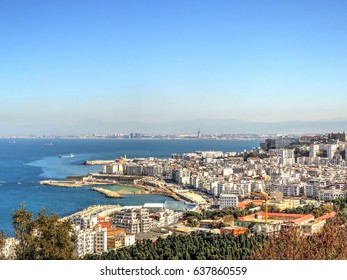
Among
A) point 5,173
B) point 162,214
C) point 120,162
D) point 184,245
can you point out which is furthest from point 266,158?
point 184,245

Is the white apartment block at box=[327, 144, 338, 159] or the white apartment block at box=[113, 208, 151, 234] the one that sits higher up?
the white apartment block at box=[327, 144, 338, 159]

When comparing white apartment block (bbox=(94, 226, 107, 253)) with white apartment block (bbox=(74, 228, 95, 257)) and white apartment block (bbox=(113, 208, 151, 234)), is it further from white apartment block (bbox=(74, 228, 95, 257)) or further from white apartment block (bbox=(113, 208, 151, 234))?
white apartment block (bbox=(113, 208, 151, 234))

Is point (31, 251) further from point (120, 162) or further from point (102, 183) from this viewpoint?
point (120, 162)

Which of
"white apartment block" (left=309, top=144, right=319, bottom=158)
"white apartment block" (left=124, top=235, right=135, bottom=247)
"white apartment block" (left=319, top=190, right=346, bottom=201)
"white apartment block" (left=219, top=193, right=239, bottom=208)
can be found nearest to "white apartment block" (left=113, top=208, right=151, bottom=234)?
"white apartment block" (left=124, top=235, right=135, bottom=247)

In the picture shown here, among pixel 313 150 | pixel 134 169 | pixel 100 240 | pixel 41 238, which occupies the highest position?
A: pixel 41 238

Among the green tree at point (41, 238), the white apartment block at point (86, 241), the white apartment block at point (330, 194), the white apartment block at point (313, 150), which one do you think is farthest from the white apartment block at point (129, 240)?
the white apartment block at point (313, 150)

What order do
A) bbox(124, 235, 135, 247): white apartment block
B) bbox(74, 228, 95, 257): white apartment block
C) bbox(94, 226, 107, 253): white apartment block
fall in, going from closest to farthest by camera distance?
bbox(74, 228, 95, 257): white apartment block → bbox(94, 226, 107, 253): white apartment block → bbox(124, 235, 135, 247): white apartment block

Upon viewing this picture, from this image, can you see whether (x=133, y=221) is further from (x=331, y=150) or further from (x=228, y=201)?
(x=331, y=150)

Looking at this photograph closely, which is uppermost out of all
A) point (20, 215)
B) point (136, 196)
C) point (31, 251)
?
point (20, 215)

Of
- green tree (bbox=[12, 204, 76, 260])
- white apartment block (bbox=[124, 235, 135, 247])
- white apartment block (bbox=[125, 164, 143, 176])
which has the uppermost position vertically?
green tree (bbox=[12, 204, 76, 260])

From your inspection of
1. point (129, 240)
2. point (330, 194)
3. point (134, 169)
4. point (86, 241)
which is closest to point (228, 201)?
point (330, 194)
